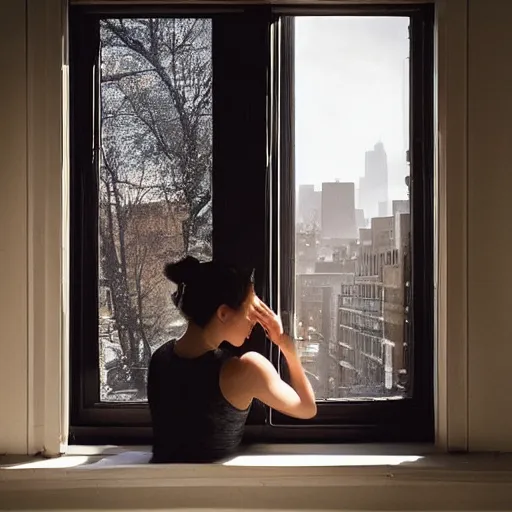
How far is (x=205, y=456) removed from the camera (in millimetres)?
1344

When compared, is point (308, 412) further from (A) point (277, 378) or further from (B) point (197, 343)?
(B) point (197, 343)

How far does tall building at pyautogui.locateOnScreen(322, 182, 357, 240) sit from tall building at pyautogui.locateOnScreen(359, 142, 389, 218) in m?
0.02

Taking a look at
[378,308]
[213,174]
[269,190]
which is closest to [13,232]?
[213,174]

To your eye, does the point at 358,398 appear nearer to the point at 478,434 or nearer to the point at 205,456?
the point at 478,434

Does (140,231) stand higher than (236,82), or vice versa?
(236,82)

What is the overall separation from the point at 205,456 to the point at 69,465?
267 millimetres

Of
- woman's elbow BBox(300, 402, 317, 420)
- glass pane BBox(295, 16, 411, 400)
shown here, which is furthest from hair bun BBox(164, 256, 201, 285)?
woman's elbow BBox(300, 402, 317, 420)

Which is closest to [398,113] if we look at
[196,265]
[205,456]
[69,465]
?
[196,265]

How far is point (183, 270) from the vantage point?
142 cm

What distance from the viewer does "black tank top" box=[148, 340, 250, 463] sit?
135 cm

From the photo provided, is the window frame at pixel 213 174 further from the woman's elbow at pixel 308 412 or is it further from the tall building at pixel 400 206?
the tall building at pixel 400 206

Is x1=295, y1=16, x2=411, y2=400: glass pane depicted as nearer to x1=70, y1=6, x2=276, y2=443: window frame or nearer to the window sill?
x1=70, y1=6, x2=276, y2=443: window frame

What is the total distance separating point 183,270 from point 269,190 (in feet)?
0.82

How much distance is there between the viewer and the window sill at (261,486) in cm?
130
